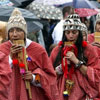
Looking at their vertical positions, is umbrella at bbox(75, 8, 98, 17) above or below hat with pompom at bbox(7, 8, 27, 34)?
below

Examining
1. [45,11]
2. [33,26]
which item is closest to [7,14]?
[33,26]

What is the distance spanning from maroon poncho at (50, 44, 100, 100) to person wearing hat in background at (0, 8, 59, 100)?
269mm

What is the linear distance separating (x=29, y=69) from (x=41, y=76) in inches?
7.1

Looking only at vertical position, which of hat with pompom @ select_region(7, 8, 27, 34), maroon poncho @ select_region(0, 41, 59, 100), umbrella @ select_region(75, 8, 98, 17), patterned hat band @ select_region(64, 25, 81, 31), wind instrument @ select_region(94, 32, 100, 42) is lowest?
umbrella @ select_region(75, 8, 98, 17)

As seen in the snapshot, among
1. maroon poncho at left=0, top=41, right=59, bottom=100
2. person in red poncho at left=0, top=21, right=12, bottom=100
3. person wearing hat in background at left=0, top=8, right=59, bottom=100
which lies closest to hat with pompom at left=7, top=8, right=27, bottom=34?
person wearing hat in background at left=0, top=8, right=59, bottom=100

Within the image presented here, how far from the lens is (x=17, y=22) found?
6.65m

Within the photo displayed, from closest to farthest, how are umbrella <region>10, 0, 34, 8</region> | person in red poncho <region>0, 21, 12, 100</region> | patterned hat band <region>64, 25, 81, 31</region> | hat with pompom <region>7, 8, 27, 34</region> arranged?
person in red poncho <region>0, 21, 12, 100</region>, hat with pompom <region>7, 8, 27, 34</region>, patterned hat band <region>64, 25, 81, 31</region>, umbrella <region>10, 0, 34, 8</region>

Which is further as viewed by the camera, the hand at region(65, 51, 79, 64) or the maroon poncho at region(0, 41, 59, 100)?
the hand at region(65, 51, 79, 64)

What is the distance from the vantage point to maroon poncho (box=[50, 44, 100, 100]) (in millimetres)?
6758

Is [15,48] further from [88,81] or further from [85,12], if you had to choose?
[85,12]

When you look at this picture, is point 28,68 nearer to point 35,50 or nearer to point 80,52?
point 35,50

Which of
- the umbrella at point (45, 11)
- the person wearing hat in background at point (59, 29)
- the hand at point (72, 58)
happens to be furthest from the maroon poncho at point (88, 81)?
the umbrella at point (45, 11)

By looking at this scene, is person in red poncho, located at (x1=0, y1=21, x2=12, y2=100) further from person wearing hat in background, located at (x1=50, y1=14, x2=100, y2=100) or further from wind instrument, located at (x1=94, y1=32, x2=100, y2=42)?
wind instrument, located at (x1=94, y1=32, x2=100, y2=42)

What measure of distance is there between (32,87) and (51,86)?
27cm
